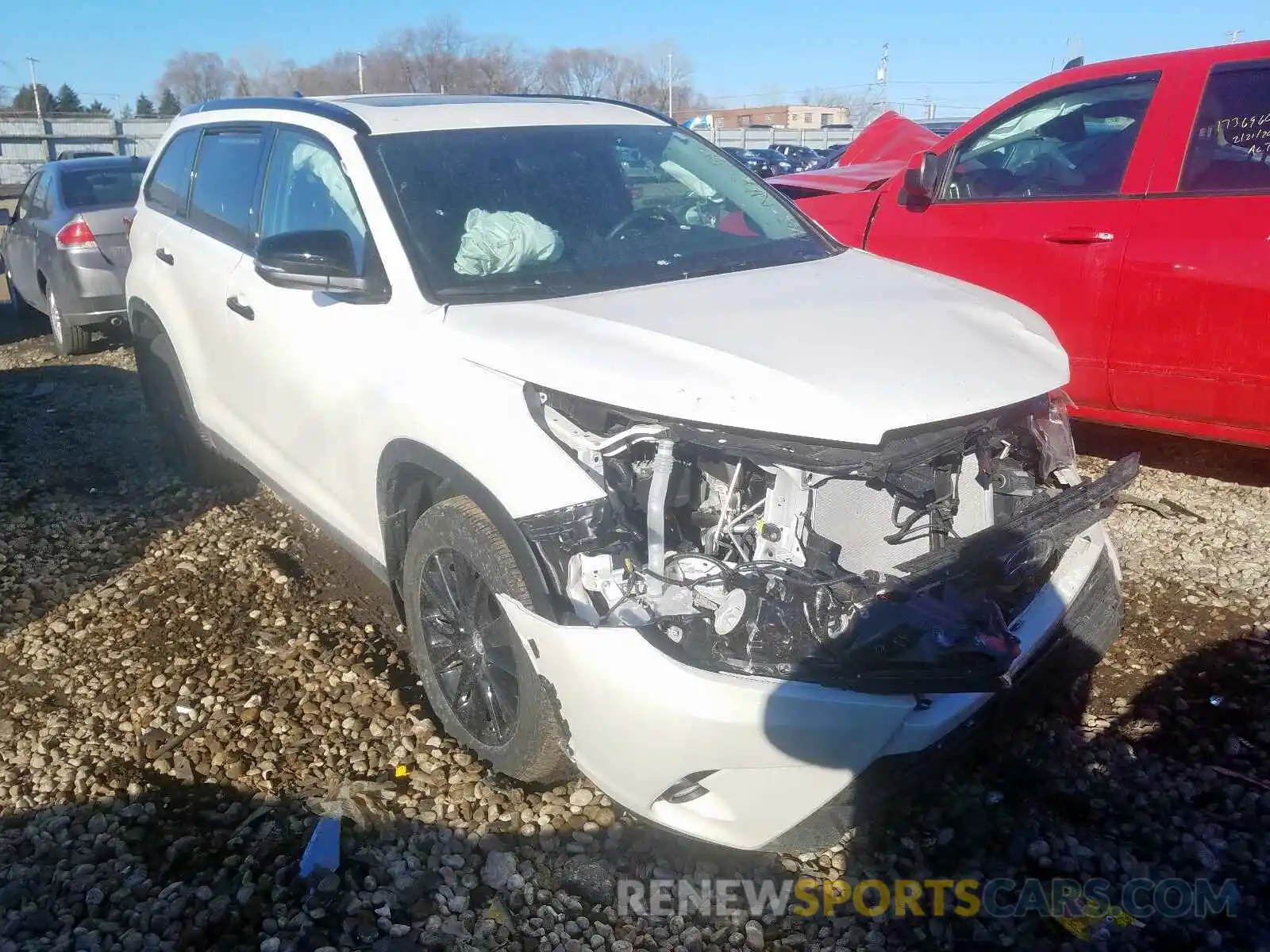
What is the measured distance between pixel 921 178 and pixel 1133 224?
1040 millimetres

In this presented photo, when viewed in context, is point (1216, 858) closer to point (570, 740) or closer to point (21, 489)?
point (570, 740)

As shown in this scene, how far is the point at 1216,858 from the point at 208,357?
4066 millimetres

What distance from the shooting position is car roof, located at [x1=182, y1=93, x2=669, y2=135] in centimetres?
351

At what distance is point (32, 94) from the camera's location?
227 feet

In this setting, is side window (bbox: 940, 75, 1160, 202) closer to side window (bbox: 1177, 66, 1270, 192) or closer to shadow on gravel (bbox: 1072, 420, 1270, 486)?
side window (bbox: 1177, 66, 1270, 192)

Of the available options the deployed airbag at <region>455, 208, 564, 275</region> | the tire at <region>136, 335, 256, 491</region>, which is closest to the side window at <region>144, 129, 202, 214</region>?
the tire at <region>136, 335, 256, 491</region>

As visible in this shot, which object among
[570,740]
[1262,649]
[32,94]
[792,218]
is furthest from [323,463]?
[32,94]

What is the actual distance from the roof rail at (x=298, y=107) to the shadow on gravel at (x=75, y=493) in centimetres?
196

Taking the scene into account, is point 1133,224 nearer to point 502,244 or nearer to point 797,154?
point 502,244

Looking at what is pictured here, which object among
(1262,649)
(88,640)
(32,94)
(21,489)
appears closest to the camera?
(1262,649)

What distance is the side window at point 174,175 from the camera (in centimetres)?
475

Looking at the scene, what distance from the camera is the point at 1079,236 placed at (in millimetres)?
4449

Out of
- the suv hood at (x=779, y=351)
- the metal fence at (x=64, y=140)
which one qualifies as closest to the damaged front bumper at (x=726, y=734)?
the suv hood at (x=779, y=351)

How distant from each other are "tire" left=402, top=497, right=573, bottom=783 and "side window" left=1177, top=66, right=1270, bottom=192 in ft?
11.3
